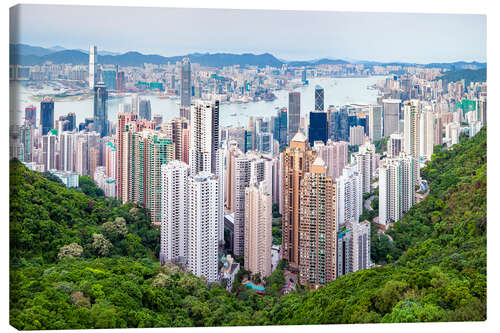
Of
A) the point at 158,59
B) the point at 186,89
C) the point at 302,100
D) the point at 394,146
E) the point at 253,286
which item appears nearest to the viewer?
the point at 253,286

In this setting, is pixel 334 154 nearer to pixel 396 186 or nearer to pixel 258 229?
pixel 396 186

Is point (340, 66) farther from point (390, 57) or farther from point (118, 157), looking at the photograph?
point (118, 157)

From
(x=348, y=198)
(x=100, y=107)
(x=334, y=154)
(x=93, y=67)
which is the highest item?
(x=93, y=67)

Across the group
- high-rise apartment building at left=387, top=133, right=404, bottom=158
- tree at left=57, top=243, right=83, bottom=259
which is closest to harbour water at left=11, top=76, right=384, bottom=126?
high-rise apartment building at left=387, top=133, right=404, bottom=158

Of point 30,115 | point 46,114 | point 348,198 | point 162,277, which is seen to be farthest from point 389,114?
point 30,115

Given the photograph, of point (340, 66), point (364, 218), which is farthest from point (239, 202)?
point (340, 66)

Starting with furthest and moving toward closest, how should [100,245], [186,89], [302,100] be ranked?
[302,100]
[186,89]
[100,245]

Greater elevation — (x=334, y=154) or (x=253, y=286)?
(x=334, y=154)
